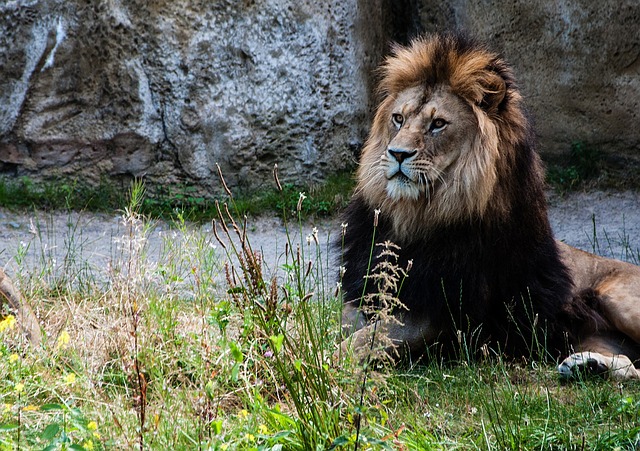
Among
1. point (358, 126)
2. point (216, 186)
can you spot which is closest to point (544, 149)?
point (358, 126)

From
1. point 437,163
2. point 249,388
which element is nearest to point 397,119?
point 437,163

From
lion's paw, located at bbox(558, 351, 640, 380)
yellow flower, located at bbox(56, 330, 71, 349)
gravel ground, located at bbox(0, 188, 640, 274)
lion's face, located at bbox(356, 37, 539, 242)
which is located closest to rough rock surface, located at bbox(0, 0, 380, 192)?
gravel ground, located at bbox(0, 188, 640, 274)

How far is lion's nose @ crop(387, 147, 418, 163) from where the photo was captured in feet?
14.3

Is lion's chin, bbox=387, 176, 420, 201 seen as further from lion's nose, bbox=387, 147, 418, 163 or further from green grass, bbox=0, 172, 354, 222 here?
green grass, bbox=0, 172, 354, 222

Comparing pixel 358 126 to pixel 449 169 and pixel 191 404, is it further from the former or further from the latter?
pixel 191 404

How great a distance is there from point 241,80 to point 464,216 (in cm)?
395

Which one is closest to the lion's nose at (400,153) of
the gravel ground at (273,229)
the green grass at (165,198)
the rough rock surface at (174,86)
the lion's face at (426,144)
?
the lion's face at (426,144)

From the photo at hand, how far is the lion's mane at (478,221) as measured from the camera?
4469 millimetres

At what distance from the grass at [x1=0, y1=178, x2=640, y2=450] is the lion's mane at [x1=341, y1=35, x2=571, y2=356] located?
10.0 inches

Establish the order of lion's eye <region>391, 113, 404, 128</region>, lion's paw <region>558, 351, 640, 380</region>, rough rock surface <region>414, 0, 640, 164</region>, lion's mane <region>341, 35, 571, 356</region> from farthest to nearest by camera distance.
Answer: rough rock surface <region>414, 0, 640, 164</region>
lion's eye <region>391, 113, 404, 128</region>
lion's mane <region>341, 35, 571, 356</region>
lion's paw <region>558, 351, 640, 380</region>

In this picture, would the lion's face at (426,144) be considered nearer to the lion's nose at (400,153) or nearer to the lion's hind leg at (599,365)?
the lion's nose at (400,153)

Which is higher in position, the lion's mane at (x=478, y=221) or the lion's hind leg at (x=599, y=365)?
the lion's mane at (x=478, y=221)

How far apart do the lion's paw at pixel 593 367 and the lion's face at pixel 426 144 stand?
1004 millimetres

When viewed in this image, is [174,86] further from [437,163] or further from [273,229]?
[437,163]
